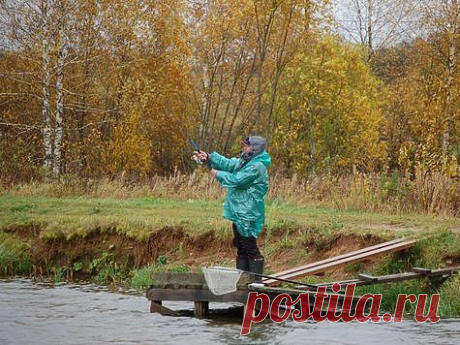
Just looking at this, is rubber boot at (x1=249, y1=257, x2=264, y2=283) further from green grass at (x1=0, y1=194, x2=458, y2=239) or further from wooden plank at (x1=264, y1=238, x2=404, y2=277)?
green grass at (x1=0, y1=194, x2=458, y2=239)

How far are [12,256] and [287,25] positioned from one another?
481 inches

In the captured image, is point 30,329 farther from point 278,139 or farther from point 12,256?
point 278,139

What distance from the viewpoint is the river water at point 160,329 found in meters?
8.75

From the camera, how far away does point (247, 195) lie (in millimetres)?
10312

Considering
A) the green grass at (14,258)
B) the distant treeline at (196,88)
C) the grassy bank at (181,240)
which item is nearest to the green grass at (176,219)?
the grassy bank at (181,240)

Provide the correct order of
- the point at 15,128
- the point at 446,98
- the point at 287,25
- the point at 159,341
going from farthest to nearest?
the point at 446,98 < the point at 15,128 < the point at 287,25 < the point at 159,341

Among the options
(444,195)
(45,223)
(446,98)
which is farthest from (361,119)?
(45,223)

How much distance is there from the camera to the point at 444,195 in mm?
15477

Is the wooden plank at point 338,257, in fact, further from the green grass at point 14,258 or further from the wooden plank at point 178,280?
the green grass at point 14,258

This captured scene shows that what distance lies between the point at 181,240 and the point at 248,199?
3.93 m

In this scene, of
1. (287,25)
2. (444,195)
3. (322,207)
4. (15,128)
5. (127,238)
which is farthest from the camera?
(15,128)

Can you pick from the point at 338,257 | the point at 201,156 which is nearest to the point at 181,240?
the point at 201,156

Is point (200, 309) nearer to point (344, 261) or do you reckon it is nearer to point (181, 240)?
point (344, 261)

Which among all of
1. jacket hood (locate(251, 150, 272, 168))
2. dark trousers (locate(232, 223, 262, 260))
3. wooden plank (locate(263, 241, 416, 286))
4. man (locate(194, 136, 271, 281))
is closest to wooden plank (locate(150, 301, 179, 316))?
man (locate(194, 136, 271, 281))
